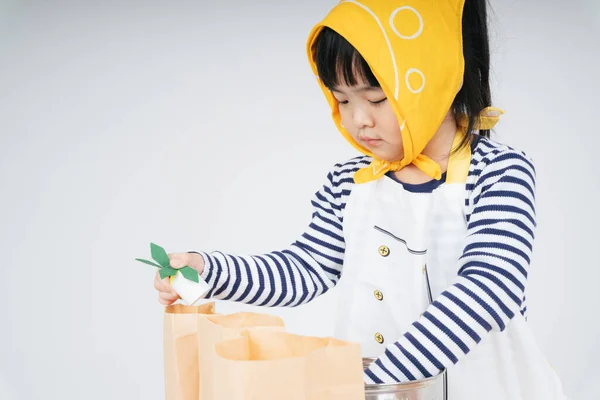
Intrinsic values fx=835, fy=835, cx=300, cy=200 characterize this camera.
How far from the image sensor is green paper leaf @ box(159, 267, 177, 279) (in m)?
1.08

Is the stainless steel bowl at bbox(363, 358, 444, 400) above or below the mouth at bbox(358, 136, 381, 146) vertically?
below

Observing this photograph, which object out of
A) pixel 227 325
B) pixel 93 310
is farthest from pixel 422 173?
Answer: pixel 93 310

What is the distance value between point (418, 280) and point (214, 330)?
1.18 ft

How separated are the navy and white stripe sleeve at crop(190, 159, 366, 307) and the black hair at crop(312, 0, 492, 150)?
0.21m

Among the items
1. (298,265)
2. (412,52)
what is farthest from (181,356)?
(412,52)

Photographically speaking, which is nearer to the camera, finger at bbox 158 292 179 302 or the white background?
finger at bbox 158 292 179 302

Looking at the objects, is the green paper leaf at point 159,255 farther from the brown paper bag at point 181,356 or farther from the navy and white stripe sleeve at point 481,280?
the navy and white stripe sleeve at point 481,280

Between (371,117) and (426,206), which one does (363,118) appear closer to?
(371,117)

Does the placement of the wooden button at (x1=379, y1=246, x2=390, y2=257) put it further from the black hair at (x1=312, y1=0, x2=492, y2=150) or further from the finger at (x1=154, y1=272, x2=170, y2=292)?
the finger at (x1=154, y1=272, x2=170, y2=292)

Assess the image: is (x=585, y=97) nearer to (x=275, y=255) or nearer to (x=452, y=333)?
(x=275, y=255)

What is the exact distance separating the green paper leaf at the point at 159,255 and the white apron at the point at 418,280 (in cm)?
28

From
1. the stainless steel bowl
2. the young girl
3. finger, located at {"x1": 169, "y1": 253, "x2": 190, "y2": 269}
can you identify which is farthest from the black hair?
the stainless steel bowl

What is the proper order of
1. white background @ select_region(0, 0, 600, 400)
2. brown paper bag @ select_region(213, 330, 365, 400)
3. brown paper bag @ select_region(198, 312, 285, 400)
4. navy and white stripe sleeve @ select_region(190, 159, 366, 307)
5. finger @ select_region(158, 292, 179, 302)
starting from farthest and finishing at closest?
white background @ select_region(0, 0, 600, 400) < navy and white stripe sleeve @ select_region(190, 159, 366, 307) < finger @ select_region(158, 292, 179, 302) < brown paper bag @ select_region(198, 312, 285, 400) < brown paper bag @ select_region(213, 330, 365, 400)

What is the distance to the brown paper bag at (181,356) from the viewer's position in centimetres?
95
